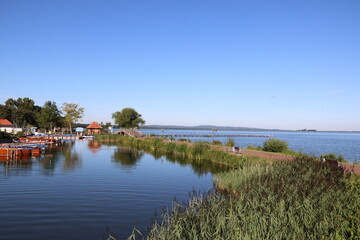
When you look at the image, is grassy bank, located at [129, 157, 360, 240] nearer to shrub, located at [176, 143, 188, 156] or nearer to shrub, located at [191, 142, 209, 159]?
shrub, located at [191, 142, 209, 159]

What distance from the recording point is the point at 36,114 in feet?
324

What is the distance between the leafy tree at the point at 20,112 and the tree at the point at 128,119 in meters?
31.4

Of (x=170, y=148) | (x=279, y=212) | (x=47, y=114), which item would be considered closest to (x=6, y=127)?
(x=47, y=114)

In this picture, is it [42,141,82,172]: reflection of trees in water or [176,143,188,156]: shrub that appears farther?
[176,143,188,156]: shrub

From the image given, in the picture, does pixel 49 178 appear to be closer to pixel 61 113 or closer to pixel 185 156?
pixel 185 156

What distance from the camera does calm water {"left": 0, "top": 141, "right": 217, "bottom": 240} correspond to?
37.8ft

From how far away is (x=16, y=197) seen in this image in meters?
15.9

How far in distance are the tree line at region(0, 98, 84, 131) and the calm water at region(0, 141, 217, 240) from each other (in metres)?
71.1

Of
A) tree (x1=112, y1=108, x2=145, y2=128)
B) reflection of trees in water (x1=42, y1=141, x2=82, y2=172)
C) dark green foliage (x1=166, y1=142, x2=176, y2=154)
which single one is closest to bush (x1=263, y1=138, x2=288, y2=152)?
dark green foliage (x1=166, y1=142, x2=176, y2=154)

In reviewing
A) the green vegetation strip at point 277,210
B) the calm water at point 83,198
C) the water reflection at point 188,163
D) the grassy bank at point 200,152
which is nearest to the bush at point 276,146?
the grassy bank at point 200,152

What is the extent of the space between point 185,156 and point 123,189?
79.6ft

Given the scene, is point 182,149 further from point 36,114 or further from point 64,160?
point 36,114

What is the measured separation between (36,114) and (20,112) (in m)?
6.04

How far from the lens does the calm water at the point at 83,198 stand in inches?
453
